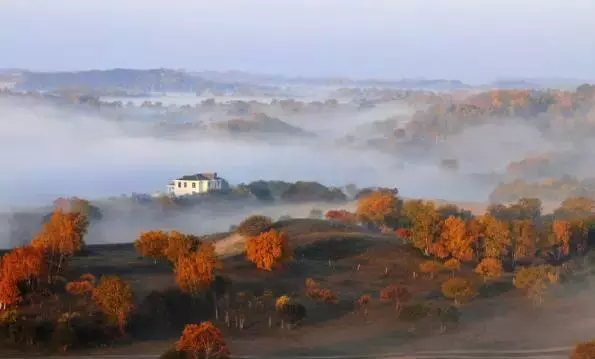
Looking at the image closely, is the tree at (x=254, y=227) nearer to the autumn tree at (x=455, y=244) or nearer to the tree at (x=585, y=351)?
the autumn tree at (x=455, y=244)

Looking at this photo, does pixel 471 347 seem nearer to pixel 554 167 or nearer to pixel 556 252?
pixel 556 252

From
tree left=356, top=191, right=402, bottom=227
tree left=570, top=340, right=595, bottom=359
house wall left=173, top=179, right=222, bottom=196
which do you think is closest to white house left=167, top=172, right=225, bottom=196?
house wall left=173, top=179, right=222, bottom=196

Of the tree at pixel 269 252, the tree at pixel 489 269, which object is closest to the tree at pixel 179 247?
the tree at pixel 269 252

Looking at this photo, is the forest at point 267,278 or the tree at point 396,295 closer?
the forest at point 267,278

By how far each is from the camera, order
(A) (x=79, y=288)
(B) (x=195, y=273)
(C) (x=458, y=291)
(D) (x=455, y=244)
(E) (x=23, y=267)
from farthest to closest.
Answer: (D) (x=455, y=244) < (C) (x=458, y=291) < (B) (x=195, y=273) < (A) (x=79, y=288) < (E) (x=23, y=267)

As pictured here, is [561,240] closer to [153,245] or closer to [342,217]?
[342,217]

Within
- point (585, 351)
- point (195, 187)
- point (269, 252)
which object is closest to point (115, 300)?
point (269, 252)

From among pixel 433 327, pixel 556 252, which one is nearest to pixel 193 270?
pixel 433 327
